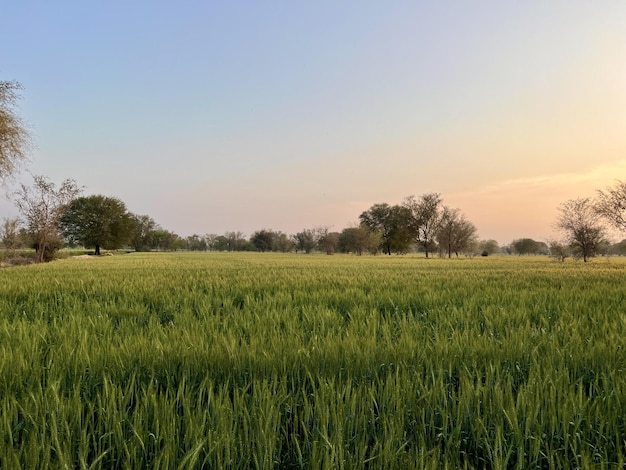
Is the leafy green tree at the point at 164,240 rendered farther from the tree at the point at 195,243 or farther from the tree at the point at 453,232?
the tree at the point at 453,232

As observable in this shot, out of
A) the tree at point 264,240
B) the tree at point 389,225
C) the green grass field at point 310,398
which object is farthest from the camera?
the tree at point 264,240

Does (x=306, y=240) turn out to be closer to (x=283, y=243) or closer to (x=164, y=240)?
(x=283, y=243)

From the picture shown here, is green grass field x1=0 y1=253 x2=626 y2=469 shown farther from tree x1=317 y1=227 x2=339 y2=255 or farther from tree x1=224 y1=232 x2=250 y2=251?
tree x1=224 y1=232 x2=250 y2=251

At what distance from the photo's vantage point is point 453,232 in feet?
207

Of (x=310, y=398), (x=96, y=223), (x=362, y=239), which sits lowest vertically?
(x=310, y=398)

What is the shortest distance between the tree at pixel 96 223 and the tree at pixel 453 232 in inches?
2444

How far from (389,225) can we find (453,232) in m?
27.9

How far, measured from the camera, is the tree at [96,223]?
6881 centimetres

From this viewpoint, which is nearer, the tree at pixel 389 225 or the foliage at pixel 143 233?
the tree at pixel 389 225

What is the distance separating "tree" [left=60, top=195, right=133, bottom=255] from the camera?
2709 inches

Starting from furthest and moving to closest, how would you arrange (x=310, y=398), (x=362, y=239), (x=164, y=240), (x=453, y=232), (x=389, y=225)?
(x=164, y=240) < (x=389, y=225) < (x=362, y=239) < (x=453, y=232) < (x=310, y=398)

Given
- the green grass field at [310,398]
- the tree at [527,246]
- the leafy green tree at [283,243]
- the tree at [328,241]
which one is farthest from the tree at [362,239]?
the green grass field at [310,398]

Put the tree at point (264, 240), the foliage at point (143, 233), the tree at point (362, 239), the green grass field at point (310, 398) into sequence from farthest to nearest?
the tree at point (264, 240)
the foliage at point (143, 233)
the tree at point (362, 239)
the green grass field at point (310, 398)

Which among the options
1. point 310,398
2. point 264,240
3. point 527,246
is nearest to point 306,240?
point 264,240
